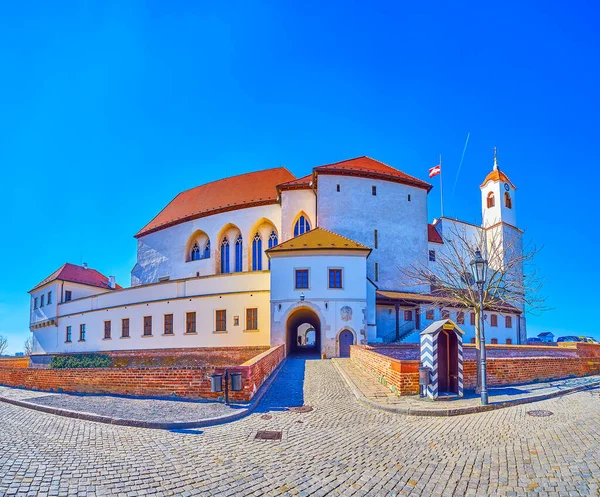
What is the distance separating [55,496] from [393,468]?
175 inches

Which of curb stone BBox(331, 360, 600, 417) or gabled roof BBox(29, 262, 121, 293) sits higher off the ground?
gabled roof BBox(29, 262, 121, 293)

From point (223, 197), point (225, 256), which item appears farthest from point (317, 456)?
point (223, 197)

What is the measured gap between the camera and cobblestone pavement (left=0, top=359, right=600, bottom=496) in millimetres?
5750

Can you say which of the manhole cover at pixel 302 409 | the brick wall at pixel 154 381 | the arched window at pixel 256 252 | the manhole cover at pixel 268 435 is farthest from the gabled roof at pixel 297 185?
the manhole cover at pixel 268 435

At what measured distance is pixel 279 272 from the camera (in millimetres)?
28188

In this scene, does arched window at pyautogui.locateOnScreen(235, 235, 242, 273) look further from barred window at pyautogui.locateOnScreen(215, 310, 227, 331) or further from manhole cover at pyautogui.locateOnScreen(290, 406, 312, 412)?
manhole cover at pyautogui.locateOnScreen(290, 406, 312, 412)

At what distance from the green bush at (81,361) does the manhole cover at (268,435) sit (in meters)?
29.1

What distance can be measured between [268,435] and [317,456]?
166cm

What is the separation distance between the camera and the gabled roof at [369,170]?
36.3 m

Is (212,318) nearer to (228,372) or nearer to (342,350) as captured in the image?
(342,350)

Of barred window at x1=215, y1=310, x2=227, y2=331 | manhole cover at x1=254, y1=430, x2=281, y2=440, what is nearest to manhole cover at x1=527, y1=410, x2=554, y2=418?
manhole cover at x1=254, y1=430, x2=281, y2=440

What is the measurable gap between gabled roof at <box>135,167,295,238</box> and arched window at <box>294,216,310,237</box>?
3.69 m

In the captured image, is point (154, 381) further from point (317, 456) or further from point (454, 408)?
point (454, 408)

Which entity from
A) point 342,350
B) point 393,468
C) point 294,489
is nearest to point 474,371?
point 393,468
